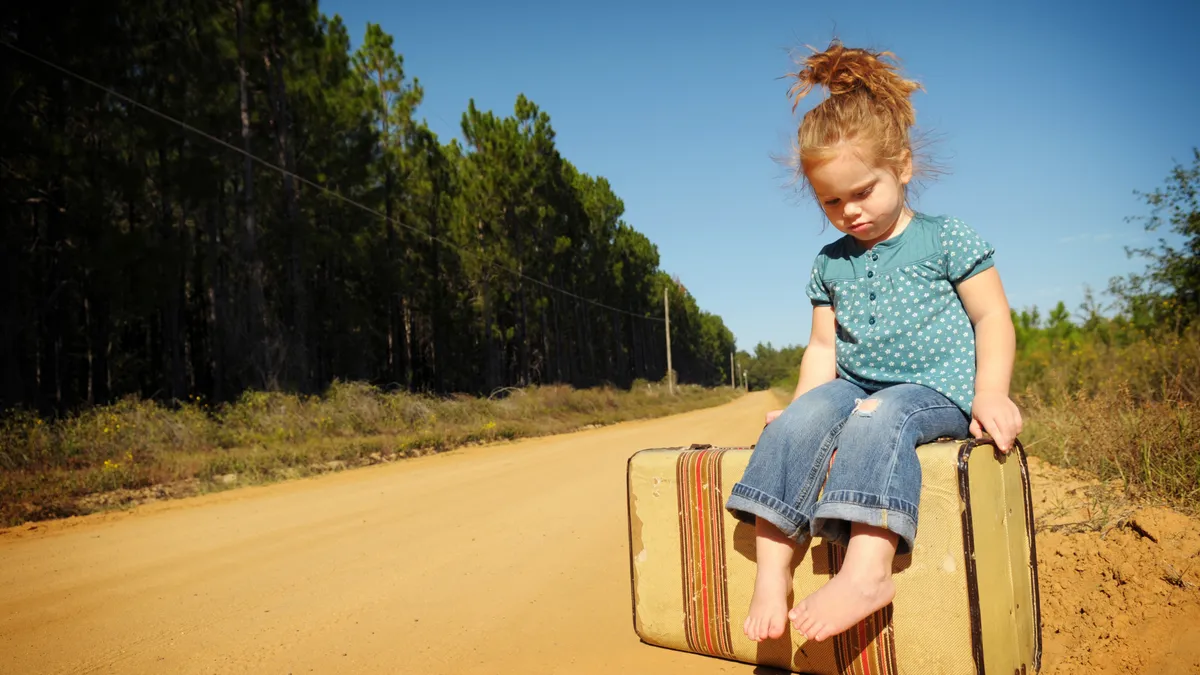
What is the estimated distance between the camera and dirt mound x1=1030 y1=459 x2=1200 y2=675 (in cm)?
185

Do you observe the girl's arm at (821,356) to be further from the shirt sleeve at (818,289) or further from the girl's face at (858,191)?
the girl's face at (858,191)

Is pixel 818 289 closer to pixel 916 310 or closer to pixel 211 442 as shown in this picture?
pixel 916 310

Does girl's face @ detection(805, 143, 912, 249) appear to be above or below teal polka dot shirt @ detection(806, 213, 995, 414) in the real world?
above

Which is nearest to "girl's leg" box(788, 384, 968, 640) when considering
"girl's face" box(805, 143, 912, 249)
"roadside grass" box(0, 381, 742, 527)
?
"girl's face" box(805, 143, 912, 249)

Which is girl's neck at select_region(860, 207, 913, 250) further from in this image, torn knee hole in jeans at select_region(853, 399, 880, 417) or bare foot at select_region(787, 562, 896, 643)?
bare foot at select_region(787, 562, 896, 643)

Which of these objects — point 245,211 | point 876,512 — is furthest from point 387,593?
point 245,211

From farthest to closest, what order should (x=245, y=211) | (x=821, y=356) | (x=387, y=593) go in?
1. (x=245, y=211)
2. (x=387, y=593)
3. (x=821, y=356)

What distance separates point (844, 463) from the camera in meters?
1.66

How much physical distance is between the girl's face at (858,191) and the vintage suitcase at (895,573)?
0.68 meters

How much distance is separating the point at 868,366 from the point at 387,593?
221 centimetres

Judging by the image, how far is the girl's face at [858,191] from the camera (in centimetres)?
188

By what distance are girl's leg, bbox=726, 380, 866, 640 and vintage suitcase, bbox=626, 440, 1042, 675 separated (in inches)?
5.3

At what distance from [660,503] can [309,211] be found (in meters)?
19.8

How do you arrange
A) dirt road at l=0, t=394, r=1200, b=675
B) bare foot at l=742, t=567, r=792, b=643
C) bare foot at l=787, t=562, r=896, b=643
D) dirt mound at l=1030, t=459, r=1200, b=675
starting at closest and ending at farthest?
bare foot at l=787, t=562, r=896, b=643, bare foot at l=742, t=567, r=792, b=643, dirt mound at l=1030, t=459, r=1200, b=675, dirt road at l=0, t=394, r=1200, b=675
